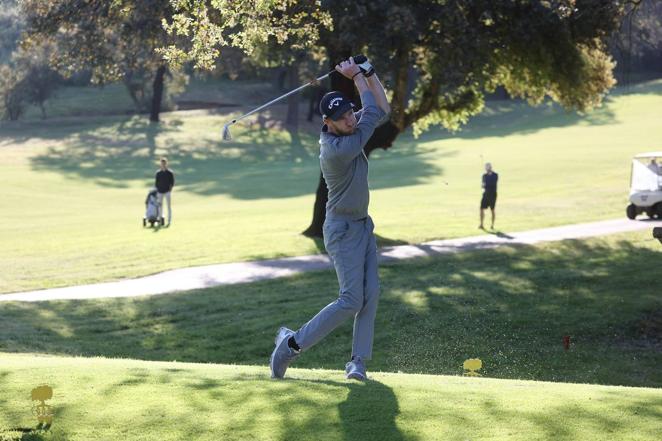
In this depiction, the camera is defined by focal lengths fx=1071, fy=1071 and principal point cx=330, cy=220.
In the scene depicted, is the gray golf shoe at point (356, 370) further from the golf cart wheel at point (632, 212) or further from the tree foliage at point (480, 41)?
the golf cart wheel at point (632, 212)

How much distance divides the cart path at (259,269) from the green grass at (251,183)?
1211 millimetres

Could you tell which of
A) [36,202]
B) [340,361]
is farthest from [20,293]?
[36,202]

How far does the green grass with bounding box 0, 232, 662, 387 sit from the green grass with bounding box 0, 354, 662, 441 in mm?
5868

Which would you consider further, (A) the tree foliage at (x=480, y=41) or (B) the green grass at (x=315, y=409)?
(A) the tree foliage at (x=480, y=41)

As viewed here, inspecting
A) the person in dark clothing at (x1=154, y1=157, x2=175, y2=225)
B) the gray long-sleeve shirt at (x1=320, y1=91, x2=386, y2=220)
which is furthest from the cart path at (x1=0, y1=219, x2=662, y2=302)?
the gray long-sleeve shirt at (x1=320, y1=91, x2=386, y2=220)

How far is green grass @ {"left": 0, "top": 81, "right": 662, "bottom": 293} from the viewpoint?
26500 millimetres

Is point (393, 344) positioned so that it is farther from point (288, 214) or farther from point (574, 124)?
point (574, 124)

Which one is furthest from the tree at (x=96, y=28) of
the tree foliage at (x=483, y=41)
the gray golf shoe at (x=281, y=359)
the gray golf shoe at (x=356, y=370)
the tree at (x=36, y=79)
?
the tree at (x=36, y=79)

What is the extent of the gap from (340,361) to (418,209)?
21669mm

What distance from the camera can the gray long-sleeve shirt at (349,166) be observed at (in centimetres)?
780

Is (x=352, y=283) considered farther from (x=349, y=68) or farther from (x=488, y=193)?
(x=488, y=193)

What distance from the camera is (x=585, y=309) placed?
16.7 m

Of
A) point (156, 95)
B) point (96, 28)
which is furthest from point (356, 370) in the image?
point (156, 95)

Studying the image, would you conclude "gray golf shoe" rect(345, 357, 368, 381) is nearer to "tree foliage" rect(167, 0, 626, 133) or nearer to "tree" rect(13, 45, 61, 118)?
"tree foliage" rect(167, 0, 626, 133)
